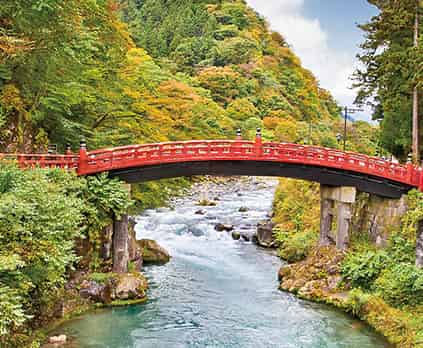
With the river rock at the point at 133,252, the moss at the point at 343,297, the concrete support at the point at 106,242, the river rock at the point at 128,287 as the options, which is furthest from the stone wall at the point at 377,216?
the concrete support at the point at 106,242

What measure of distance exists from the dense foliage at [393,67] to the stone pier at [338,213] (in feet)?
18.2

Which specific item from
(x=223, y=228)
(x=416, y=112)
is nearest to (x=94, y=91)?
(x=223, y=228)

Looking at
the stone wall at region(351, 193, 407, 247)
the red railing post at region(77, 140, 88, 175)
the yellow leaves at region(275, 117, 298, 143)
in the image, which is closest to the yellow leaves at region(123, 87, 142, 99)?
the red railing post at region(77, 140, 88, 175)

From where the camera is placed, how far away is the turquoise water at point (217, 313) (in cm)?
1803

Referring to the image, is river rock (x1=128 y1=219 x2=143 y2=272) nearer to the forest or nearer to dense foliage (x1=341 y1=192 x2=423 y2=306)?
the forest

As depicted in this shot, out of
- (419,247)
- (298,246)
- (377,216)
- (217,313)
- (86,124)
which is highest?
(86,124)

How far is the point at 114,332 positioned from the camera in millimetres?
18344

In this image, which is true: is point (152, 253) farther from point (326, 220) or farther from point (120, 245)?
point (326, 220)

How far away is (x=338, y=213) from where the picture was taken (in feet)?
83.4

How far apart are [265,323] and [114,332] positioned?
586 centimetres

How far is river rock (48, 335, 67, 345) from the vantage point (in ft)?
54.6

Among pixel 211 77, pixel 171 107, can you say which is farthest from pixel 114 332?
pixel 211 77

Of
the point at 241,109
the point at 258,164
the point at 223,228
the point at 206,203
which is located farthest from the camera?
the point at 241,109

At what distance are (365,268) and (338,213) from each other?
13.1 ft
